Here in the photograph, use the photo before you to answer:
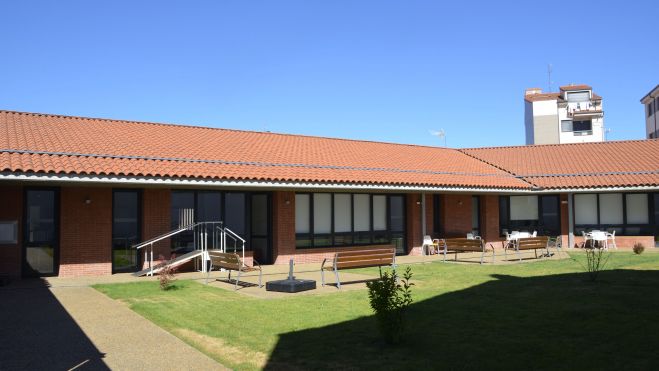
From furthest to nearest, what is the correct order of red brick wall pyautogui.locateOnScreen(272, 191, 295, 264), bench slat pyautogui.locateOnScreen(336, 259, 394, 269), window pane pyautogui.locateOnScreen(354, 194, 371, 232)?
window pane pyautogui.locateOnScreen(354, 194, 371, 232)
red brick wall pyautogui.locateOnScreen(272, 191, 295, 264)
bench slat pyautogui.locateOnScreen(336, 259, 394, 269)

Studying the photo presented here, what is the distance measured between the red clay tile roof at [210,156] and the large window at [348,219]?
1080mm

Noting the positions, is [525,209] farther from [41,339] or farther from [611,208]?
[41,339]

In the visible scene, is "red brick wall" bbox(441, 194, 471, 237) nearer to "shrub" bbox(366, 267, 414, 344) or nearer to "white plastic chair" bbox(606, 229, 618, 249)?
"white plastic chair" bbox(606, 229, 618, 249)

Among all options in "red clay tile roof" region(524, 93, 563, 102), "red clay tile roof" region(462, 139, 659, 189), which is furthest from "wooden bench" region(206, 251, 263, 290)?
"red clay tile roof" region(524, 93, 563, 102)

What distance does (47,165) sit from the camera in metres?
13.8

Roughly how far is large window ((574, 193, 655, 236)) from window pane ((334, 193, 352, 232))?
35.4 ft

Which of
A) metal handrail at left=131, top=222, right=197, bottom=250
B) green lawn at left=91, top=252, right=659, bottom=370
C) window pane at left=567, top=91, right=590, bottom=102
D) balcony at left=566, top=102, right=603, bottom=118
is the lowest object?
green lawn at left=91, top=252, right=659, bottom=370

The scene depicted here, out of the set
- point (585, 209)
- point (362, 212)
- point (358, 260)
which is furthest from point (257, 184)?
point (585, 209)

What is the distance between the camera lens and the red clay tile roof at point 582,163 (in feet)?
77.8

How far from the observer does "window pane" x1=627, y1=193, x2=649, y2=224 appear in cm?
2426

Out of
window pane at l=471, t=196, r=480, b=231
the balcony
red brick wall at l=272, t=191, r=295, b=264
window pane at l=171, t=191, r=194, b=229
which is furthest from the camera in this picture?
the balcony

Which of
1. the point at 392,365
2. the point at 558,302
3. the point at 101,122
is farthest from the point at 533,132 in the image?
the point at 392,365

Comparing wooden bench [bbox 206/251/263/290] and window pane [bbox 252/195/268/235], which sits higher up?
window pane [bbox 252/195/268/235]

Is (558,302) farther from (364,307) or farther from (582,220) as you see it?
(582,220)
